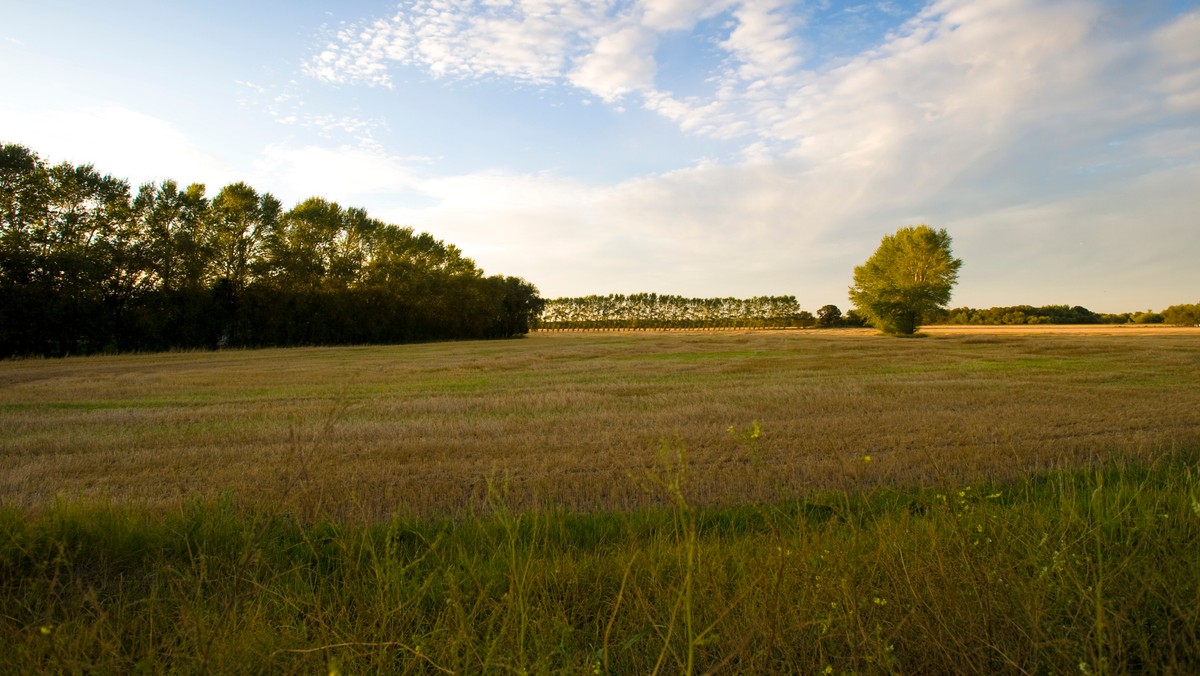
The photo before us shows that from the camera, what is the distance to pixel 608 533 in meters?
5.04

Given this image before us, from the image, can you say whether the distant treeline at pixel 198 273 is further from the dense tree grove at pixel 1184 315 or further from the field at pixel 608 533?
the dense tree grove at pixel 1184 315

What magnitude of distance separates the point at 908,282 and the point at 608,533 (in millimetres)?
60863

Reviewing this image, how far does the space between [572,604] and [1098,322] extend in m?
83.8

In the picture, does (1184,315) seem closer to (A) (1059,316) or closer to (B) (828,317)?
(A) (1059,316)

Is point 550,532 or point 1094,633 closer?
point 1094,633

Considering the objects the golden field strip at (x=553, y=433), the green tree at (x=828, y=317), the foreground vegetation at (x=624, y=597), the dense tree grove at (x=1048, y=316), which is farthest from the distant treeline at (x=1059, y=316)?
the foreground vegetation at (x=624, y=597)

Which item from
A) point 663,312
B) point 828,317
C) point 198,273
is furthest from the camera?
point 663,312

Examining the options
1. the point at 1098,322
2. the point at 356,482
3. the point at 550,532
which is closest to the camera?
the point at 550,532

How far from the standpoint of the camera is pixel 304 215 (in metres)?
54.4

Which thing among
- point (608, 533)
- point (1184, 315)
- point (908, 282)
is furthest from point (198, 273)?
point (1184, 315)

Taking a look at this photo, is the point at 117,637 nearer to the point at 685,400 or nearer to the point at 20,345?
the point at 685,400

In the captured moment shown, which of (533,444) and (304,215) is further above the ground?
(304,215)

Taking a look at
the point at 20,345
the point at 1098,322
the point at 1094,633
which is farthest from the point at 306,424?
the point at 1098,322

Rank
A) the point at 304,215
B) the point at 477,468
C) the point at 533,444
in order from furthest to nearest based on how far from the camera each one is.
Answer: the point at 304,215 → the point at 533,444 → the point at 477,468
